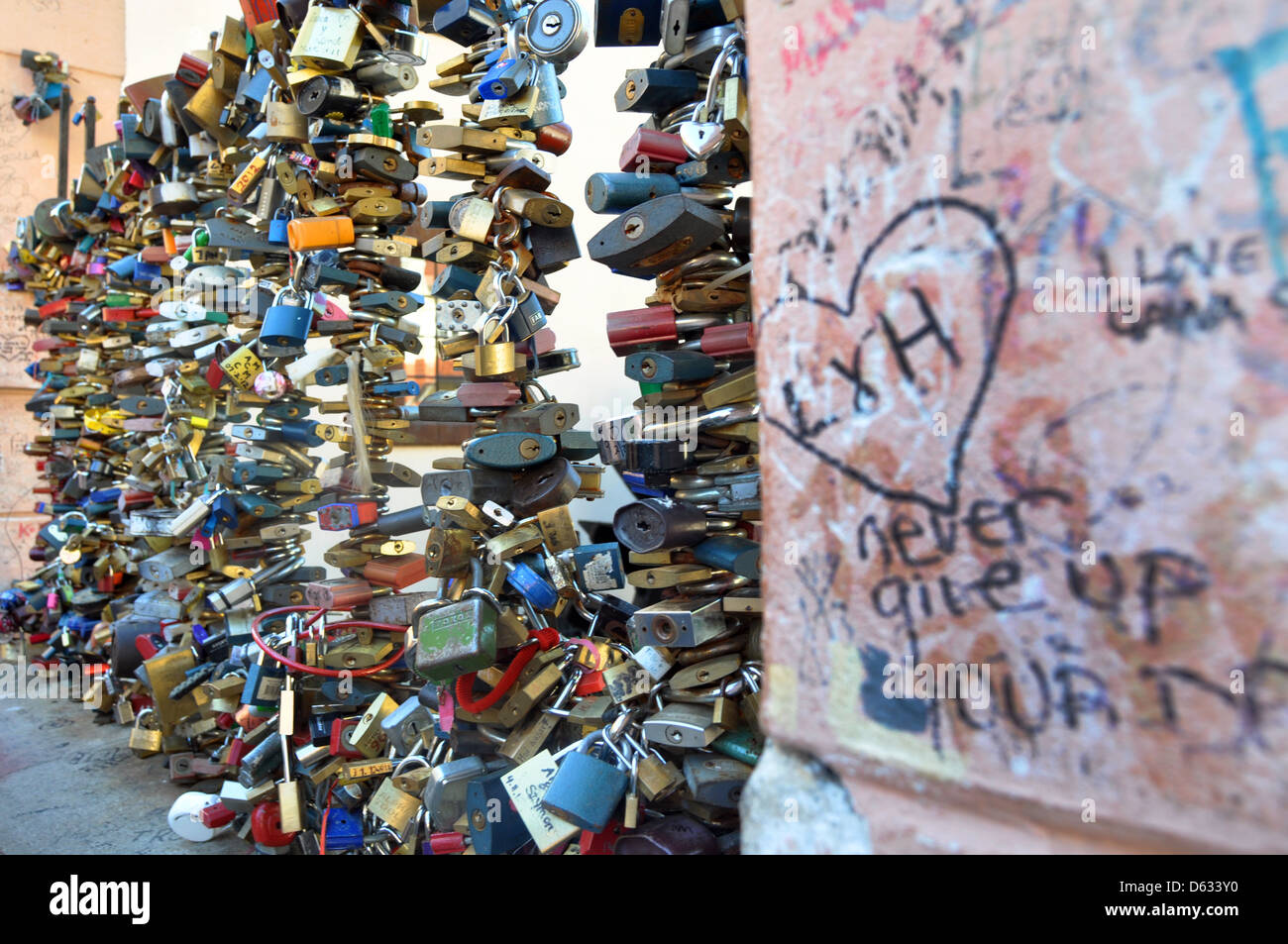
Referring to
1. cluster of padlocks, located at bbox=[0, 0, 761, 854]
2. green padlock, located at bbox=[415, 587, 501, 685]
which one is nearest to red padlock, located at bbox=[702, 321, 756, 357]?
cluster of padlocks, located at bbox=[0, 0, 761, 854]

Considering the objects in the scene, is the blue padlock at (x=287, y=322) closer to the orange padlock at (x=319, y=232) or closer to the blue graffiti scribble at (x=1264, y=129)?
the orange padlock at (x=319, y=232)

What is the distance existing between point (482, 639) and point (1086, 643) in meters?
1.54

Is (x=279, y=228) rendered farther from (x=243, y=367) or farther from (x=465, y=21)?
(x=465, y=21)

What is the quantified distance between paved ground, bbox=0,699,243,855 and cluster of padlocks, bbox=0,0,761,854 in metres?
0.13

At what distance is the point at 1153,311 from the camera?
650mm

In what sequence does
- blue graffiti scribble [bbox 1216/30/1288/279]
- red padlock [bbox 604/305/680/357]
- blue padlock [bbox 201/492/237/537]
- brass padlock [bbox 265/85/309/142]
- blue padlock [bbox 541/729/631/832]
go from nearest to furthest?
blue graffiti scribble [bbox 1216/30/1288/279]
blue padlock [bbox 541/729/631/832]
red padlock [bbox 604/305/680/357]
brass padlock [bbox 265/85/309/142]
blue padlock [bbox 201/492/237/537]

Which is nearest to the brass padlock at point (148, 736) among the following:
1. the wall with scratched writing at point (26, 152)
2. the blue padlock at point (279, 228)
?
the blue padlock at point (279, 228)

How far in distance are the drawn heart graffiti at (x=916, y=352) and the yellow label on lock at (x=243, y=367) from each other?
3.00 metres

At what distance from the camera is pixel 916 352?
0.79 m

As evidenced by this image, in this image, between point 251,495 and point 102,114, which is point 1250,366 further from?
point 102,114

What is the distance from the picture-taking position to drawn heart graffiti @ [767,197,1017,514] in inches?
29.5

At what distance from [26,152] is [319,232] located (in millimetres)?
7221

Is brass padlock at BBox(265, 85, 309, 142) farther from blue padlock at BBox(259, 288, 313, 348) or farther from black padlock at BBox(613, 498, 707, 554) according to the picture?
black padlock at BBox(613, 498, 707, 554)

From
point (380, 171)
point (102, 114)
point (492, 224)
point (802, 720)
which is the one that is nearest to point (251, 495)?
point (380, 171)
